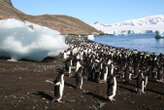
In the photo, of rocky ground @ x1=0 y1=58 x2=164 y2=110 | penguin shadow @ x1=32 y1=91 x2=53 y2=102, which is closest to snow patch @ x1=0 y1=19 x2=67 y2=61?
rocky ground @ x1=0 y1=58 x2=164 y2=110

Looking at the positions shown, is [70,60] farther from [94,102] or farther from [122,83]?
[94,102]

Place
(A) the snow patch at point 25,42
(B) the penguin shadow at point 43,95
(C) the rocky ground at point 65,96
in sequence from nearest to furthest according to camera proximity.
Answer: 1. (C) the rocky ground at point 65,96
2. (B) the penguin shadow at point 43,95
3. (A) the snow patch at point 25,42

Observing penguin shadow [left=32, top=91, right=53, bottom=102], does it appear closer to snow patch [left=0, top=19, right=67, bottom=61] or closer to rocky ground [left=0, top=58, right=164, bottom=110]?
rocky ground [left=0, top=58, right=164, bottom=110]

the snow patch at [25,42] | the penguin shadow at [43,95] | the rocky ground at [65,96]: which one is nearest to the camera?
the rocky ground at [65,96]

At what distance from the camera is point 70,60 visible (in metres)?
34.3

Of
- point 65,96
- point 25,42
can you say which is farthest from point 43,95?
point 25,42

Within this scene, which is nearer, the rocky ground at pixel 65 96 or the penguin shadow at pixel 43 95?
the rocky ground at pixel 65 96

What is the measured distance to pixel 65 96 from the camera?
22641mm

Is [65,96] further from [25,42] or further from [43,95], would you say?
[25,42]

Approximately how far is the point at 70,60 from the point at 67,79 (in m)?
4.92

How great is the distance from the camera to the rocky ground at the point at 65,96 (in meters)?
20.2

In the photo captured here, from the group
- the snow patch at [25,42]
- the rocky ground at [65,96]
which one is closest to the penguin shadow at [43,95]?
the rocky ground at [65,96]

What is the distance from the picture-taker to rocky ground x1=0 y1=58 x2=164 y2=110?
20.2 meters

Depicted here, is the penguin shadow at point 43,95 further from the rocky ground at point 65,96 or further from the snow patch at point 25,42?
the snow patch at point 25,42
